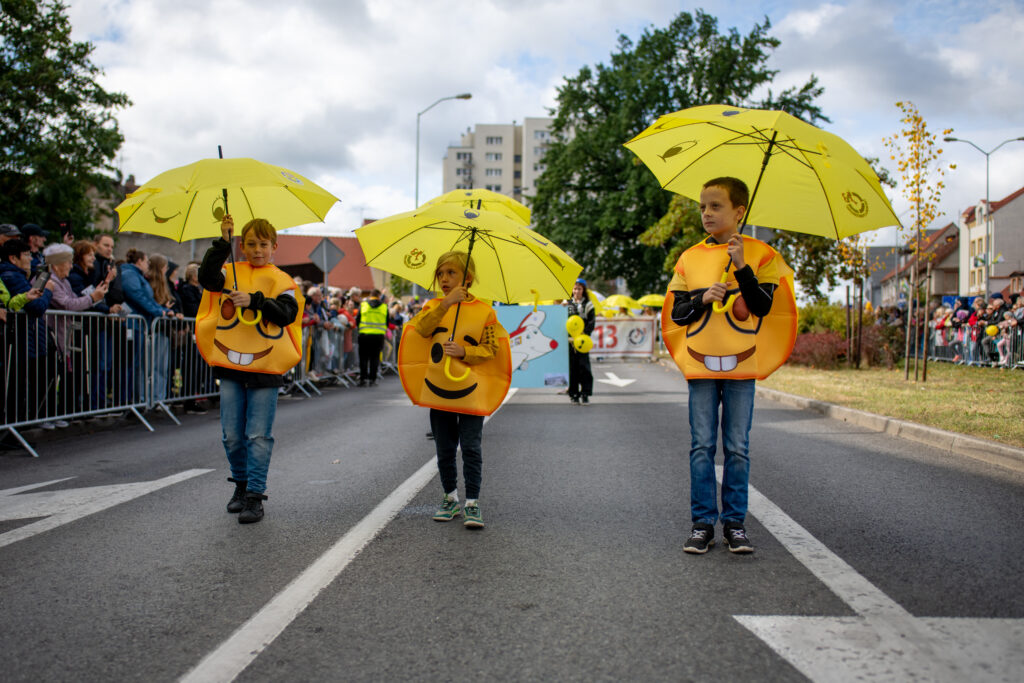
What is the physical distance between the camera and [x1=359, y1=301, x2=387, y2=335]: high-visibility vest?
57.7 feet

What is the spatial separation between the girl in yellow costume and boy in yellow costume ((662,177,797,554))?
1120mm

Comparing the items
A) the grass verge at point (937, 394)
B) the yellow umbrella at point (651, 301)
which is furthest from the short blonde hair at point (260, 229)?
the yellow umbrella at point (651, 301)

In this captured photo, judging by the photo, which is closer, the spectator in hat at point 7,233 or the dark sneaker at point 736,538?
the dark sneaker at point 736,538

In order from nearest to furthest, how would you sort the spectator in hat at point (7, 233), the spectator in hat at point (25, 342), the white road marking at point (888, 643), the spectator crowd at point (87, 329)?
1. the white road marking at point (888, 643)
2. the spectator in hat at point (25, 342)
3. the spectator crowd at point (87, 329)
4. the spectator in hat at point (7, 233)

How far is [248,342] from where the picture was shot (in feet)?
17.0

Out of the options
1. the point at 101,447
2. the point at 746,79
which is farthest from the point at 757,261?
the point at 746,79

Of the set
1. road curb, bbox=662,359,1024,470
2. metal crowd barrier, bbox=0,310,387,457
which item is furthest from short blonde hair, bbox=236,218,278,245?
road curb, bbox=662,359,1024,470

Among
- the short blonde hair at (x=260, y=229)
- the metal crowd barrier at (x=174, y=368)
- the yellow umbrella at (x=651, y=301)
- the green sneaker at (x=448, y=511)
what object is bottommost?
the green sneaker at (x=448, y=511)

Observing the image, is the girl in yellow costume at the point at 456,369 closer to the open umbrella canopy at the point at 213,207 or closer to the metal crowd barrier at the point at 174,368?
the open umbrella canopy at the point at 213,207

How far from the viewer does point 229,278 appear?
5.28 m

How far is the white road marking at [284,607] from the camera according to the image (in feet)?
9.39

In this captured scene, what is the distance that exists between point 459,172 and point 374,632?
137076mm

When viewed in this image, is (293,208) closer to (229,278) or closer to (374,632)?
(229,278)

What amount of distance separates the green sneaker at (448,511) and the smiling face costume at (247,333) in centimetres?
126
